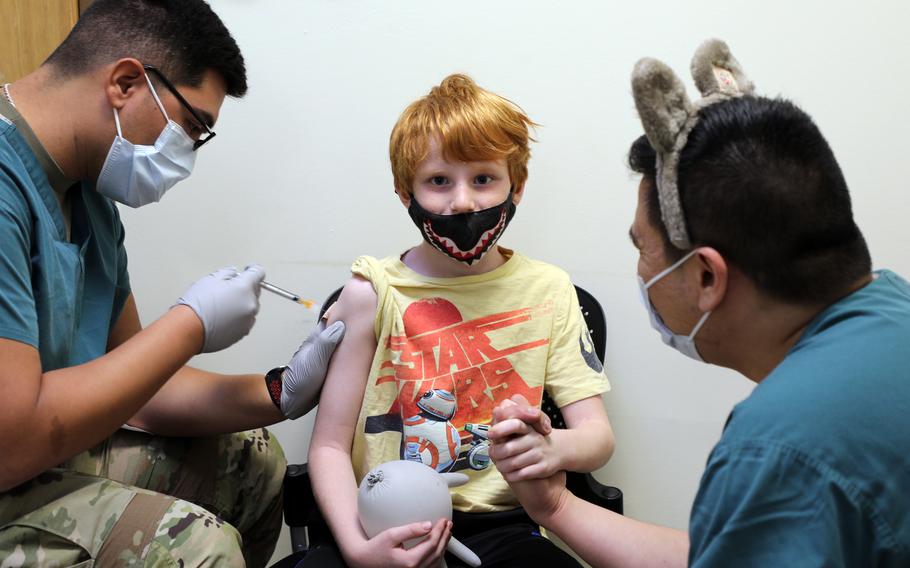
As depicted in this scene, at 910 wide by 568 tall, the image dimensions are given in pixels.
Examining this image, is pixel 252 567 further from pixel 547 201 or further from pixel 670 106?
pixel 670 106

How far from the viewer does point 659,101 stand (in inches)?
36.9

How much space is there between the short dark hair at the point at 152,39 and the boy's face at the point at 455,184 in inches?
16.1

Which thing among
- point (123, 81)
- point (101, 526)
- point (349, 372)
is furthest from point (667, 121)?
point (101, 526)

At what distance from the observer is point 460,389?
1.44 m

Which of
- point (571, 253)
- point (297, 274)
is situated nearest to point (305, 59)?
point (297, 274)

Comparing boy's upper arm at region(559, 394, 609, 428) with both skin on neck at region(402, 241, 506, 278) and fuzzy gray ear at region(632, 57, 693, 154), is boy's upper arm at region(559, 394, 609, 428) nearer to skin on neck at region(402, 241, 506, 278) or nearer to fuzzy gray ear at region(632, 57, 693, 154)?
skin on neck at region(402, 241, 506, 278)

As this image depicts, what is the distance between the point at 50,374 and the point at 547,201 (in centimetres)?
113

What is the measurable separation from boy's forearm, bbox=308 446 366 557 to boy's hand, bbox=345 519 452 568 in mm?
76

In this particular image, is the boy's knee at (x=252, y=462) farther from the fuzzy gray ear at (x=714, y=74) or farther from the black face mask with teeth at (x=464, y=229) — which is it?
the fuzzy gray ear at (x=714, y=74)

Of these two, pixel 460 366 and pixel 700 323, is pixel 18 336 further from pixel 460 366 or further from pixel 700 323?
pixel 700 323

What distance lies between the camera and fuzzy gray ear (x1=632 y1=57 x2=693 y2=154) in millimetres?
929

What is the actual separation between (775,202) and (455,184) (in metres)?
0.66

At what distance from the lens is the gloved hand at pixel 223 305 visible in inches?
53.6

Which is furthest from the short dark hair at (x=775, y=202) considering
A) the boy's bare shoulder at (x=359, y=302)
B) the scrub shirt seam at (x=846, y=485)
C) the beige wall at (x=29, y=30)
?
the beige wall at (x=29, y=30)
